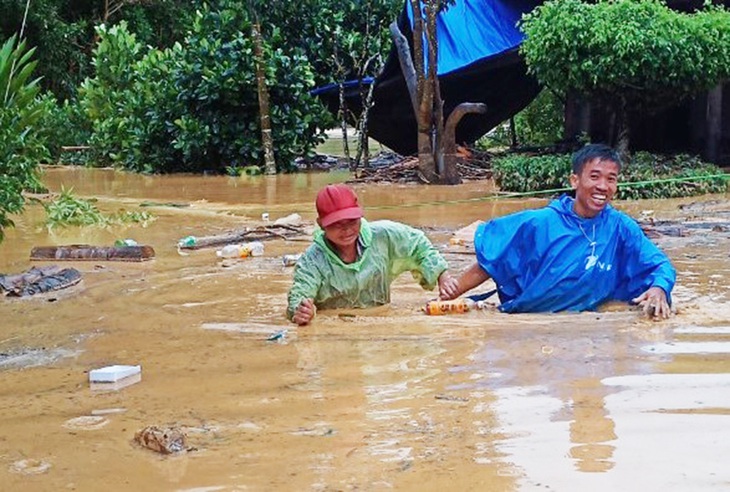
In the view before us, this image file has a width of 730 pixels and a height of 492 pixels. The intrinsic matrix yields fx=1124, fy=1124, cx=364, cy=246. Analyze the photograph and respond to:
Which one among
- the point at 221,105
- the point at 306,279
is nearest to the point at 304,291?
the point at 306,279

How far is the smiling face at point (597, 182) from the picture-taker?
18.2 ft

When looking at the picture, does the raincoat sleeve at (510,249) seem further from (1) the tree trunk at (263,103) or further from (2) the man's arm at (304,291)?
(1) the tree trunk at (263,103)

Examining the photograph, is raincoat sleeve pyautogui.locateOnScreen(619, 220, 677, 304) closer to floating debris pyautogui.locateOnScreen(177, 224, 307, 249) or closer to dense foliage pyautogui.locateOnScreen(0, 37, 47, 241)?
floating debris pyautogui.locateOnScreen(177, 224, 307, 249)

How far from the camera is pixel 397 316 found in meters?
5.93

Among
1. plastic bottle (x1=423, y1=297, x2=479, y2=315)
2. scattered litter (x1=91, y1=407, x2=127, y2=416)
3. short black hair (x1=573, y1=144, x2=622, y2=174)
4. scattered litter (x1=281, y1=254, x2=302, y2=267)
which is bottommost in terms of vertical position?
scattered litter (x1=91, y1=407, x2=127, y2=416)

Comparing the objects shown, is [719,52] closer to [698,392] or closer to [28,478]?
[698,392]

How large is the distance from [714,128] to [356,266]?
1136 cm

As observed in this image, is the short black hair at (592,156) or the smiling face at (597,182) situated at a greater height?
the short black hair at (592,156)

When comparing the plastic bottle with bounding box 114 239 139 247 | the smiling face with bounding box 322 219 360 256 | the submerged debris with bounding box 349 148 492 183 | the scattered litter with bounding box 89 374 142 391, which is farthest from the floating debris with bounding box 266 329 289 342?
the submerged debris with bounding box 349 148 492 183

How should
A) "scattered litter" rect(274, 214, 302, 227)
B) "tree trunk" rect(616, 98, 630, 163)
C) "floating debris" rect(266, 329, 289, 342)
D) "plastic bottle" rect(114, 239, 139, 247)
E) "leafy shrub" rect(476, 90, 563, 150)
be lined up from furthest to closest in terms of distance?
"leafy shrub" rect(476, 90, 563, 150) < "tree trunk" rect(616, 98, 630, 163) < "scattered litter" rect(274, 214, 302, 227) < "plastic bottle" rect(114, 239, 139, 247) < "floating debris" rect(266, 329, 289, 342)

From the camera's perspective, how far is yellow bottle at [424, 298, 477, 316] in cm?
593

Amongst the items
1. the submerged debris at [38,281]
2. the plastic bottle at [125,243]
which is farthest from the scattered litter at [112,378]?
the plastic bottle at [125,243]

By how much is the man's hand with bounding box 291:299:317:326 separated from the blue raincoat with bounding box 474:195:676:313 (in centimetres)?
91

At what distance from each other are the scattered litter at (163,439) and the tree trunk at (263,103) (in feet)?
49.1
